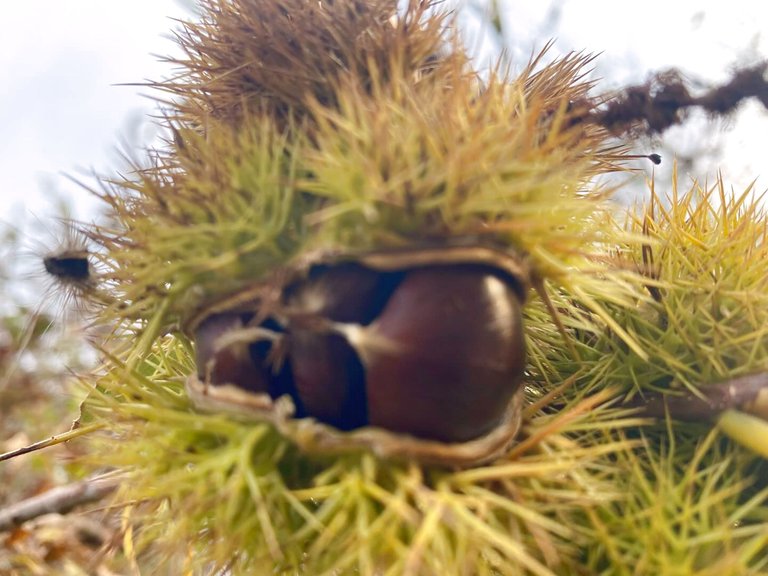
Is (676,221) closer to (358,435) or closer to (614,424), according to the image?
(614,424)

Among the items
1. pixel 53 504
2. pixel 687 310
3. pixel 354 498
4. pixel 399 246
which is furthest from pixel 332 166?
pixel 53 504

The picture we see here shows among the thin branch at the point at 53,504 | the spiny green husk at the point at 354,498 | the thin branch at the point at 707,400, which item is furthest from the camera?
the thin branch at the point at 53,504

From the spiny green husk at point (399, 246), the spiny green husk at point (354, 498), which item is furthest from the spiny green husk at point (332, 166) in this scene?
the spiny green husk at point (354, 498)

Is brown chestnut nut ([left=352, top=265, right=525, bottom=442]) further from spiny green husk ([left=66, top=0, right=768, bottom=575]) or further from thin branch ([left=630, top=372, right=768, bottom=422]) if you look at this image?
thin branch ([left=630, top=372, right=768, bottom=422])

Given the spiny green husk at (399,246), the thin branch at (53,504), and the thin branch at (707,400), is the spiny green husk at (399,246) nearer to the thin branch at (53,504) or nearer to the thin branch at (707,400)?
the thin branch at (707,400)

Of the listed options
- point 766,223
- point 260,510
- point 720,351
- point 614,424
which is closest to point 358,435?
point 260,510

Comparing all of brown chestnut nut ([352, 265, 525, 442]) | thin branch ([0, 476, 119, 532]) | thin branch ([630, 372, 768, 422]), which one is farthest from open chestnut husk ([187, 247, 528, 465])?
thin branch ([0, 476, 119, 532])
